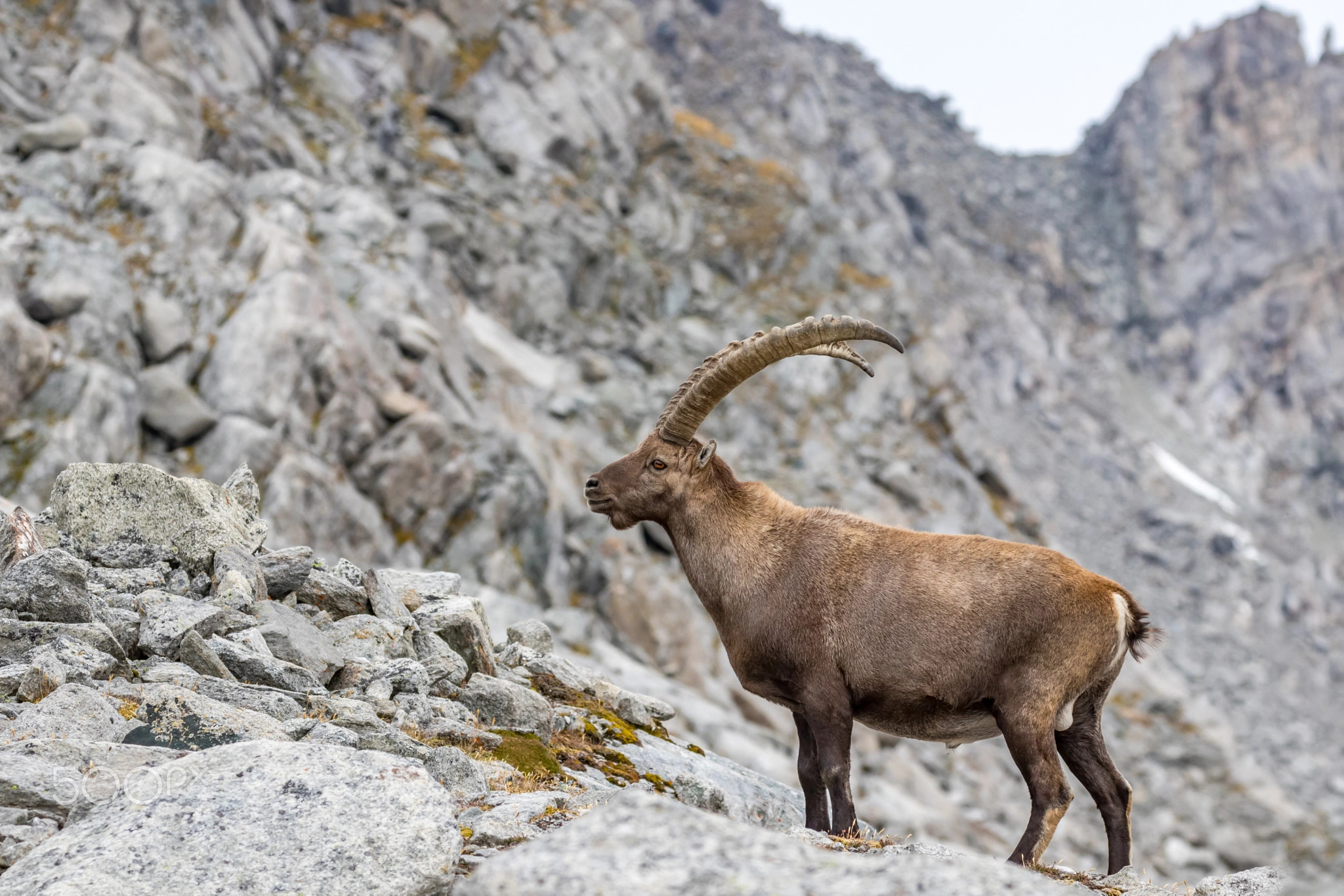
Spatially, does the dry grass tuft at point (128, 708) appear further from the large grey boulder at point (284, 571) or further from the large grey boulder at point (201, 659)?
the large grey boulder at point (284, 571)

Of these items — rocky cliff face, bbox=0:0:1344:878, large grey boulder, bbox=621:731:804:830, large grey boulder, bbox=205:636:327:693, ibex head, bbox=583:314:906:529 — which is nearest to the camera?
large grey boulder, bbox=205:636:327:693

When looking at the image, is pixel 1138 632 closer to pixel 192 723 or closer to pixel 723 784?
pixel 723 784

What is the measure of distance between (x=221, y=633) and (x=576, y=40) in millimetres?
59360

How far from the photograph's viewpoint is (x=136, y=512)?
10172 mm

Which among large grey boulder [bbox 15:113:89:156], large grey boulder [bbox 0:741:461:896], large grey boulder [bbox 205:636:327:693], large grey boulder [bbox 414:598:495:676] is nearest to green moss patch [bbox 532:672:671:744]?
large grey boulder [bbox 414:598:495:676]

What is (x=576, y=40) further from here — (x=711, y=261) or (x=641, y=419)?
(x=641, y=419)

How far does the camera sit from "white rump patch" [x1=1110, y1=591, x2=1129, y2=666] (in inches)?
342

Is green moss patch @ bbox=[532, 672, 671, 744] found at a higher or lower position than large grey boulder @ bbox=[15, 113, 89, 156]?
lower

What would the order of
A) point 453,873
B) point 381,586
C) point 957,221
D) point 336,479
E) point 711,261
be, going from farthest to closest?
1. point 957,221
2. point 711,261
3. point 336,479
4. point 381,586
5. point 453,873

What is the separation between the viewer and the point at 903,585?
8898 millimetres

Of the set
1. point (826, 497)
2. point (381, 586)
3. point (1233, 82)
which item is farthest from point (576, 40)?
point (1233, 82)

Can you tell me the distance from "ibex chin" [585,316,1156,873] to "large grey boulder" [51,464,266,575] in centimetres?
503

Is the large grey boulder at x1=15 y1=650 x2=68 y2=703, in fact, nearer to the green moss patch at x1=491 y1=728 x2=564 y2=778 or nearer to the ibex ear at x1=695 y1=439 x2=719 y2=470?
the green moss patch at x1=491 y1=728 x2=564 y2=778

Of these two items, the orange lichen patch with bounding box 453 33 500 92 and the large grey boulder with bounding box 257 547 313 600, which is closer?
the large grey boulder with bounding box 257 547 313 600
